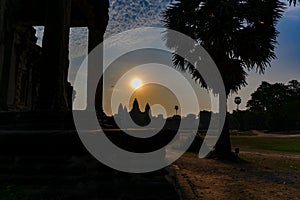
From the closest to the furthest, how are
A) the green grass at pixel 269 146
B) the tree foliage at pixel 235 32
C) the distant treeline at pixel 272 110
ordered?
1. the tree foliage at pixel 235 32
2. the green grass at pixel 269 146
3. the distant treeline at pixel 272 110

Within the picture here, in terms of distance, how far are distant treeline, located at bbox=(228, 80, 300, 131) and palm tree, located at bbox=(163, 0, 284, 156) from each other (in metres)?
44.5

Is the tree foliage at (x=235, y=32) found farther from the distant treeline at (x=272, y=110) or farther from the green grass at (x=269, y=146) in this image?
the distant treeline at (x=272, y=110)

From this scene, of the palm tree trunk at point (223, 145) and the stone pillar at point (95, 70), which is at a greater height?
the stone pillar at point (95, 70)

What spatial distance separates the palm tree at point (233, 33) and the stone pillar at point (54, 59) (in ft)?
30.9

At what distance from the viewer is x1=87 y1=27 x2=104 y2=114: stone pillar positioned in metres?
7.21

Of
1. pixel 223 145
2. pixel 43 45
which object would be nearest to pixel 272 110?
pixel 223 145

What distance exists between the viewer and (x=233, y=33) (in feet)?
41.5

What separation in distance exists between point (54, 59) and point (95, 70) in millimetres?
3219

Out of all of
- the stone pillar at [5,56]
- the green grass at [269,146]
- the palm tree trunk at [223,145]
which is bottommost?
the green grass at [269,146]

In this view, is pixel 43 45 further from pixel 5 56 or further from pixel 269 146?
pixel 269 146

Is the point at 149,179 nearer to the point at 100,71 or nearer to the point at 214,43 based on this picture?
the point at 100,71

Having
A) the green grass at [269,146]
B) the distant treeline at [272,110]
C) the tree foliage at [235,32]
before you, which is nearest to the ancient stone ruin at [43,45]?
the tree foliage at [235,32]

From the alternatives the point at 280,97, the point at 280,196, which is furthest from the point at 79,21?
the point at 280,97

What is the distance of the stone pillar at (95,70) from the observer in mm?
7207
